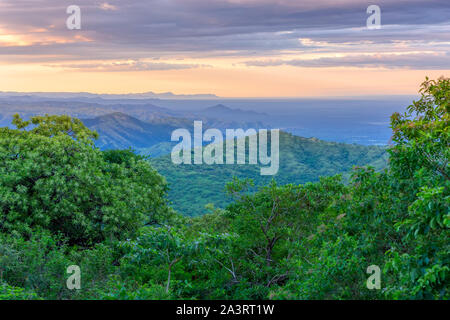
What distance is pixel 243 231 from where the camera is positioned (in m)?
17.3

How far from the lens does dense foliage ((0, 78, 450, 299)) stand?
27.2 feet

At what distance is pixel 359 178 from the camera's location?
10320 millimetres

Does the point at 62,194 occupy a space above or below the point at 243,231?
above

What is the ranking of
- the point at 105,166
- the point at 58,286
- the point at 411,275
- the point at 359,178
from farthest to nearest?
the point at 105,166, the point at 58,286, the point at 359,178, the point at 411,275

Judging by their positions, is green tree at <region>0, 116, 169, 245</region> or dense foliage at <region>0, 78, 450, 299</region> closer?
dense foliage at <region>0, 78, 450, 299</region>

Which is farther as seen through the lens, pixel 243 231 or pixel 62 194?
pixel 62 194

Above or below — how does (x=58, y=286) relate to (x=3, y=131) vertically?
below

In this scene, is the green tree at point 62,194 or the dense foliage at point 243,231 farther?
the green tree at point 62,194

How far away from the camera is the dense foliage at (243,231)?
828 centimetres

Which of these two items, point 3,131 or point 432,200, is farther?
point 3,131

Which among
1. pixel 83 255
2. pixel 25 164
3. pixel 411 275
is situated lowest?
pixel 83 255
